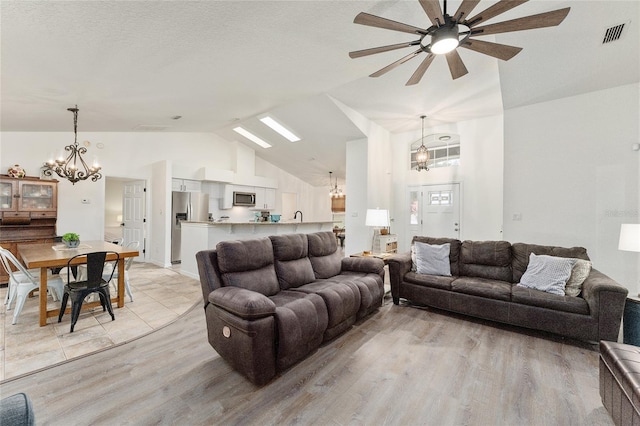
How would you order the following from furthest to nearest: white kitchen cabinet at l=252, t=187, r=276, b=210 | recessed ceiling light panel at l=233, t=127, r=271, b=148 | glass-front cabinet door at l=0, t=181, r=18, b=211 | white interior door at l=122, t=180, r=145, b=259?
white kitchen cabinet at l=252, t=187, r=276, b=210 < recessed ceiling light panel at l=233, t=127, r=271, b=148 < white interior door at l=122, t=180, r=145, b=259 < glass-front cabinet door at l=0, t=181, r=18, b=211

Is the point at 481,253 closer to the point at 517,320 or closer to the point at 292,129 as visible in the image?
the point at 517,320

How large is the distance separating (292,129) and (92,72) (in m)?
4.08

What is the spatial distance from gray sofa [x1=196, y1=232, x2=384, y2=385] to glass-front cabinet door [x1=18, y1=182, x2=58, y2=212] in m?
4.34

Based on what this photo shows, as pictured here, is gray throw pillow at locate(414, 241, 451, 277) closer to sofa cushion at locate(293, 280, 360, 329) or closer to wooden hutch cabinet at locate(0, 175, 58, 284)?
sofa cushion at locate(293, 280, 360, 329)

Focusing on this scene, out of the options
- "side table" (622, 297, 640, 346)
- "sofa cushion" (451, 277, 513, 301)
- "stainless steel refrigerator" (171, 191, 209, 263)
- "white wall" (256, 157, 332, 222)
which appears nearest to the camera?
"side table" (622, 297, 640, 346)

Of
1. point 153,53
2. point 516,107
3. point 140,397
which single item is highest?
point 516,107

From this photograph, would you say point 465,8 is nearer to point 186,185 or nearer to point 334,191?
point 186,185

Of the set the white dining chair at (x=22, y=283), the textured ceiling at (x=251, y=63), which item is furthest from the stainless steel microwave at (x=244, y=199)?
the white dining chair at (x=22, y=283)

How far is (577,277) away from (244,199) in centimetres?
699

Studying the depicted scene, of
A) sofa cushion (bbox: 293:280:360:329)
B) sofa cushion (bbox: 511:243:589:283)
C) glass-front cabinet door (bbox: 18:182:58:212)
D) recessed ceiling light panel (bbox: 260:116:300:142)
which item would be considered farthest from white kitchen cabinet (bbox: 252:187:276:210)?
sofa cushion (bbox: 511:243:589:283)

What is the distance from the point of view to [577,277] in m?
2.88

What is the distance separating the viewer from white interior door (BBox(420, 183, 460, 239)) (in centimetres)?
605

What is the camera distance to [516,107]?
14.6ft

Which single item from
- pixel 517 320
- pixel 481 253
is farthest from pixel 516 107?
pixel 517 320
